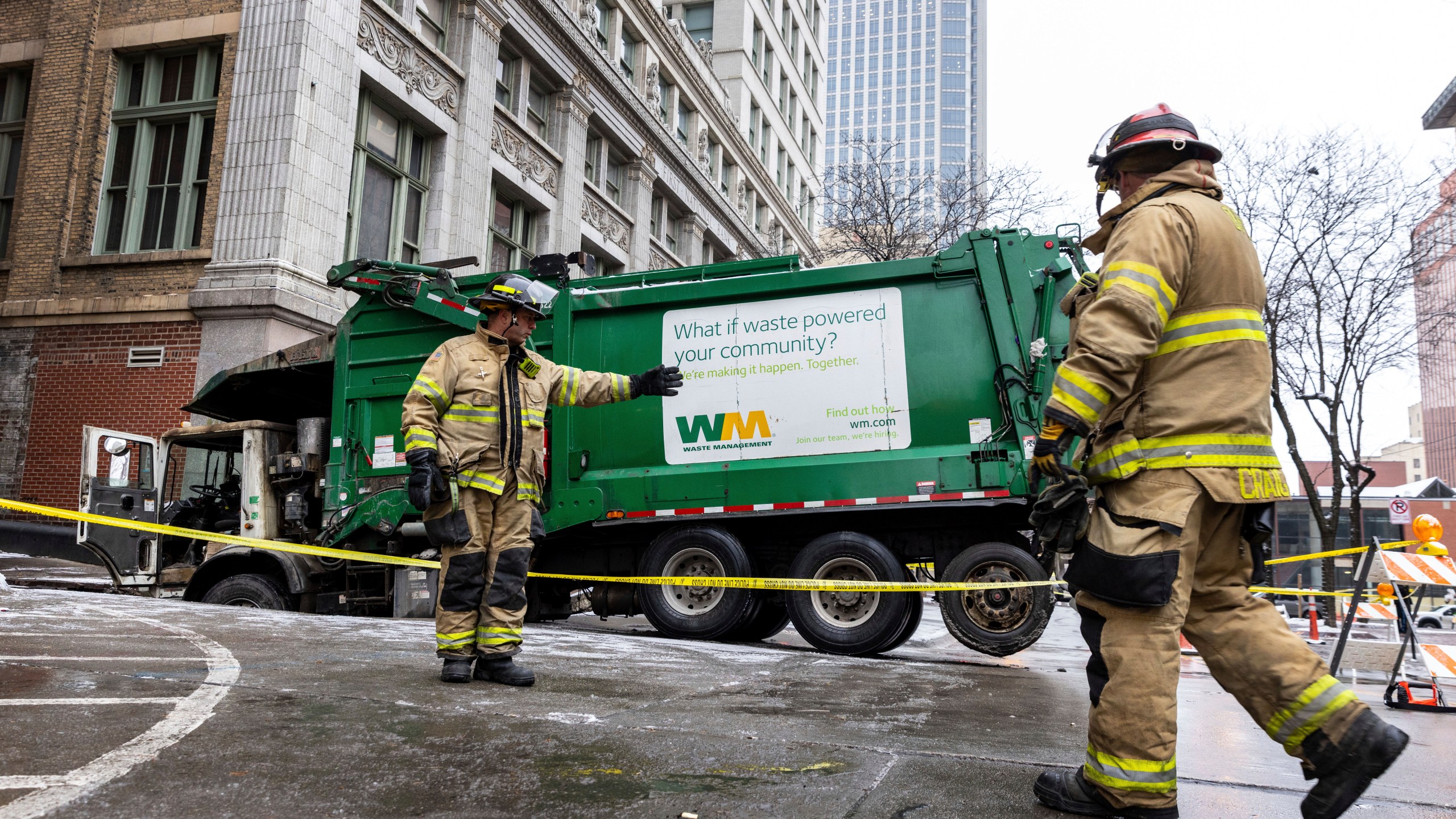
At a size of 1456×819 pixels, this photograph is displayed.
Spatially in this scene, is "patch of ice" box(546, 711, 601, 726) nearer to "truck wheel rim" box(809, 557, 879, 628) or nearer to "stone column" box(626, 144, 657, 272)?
"truck wheel rim" box(809, 557, 879, 628)

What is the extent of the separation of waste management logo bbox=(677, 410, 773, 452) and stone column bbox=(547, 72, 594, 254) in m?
12.7

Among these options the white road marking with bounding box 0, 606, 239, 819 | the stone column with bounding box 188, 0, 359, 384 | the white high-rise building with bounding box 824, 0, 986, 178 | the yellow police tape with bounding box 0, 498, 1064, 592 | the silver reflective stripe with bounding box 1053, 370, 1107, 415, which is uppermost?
the white high-rise building with bounding box 824, 0, 986, 178

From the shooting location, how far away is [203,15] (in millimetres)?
13789

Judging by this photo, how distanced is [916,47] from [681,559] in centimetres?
15077

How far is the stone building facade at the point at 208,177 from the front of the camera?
42.5ft

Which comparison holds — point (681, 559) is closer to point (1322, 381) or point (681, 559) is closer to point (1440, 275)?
point (1322, 381)

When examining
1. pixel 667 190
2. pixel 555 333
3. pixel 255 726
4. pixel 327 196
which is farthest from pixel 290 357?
pixel 667 190

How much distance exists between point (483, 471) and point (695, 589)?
136 inches

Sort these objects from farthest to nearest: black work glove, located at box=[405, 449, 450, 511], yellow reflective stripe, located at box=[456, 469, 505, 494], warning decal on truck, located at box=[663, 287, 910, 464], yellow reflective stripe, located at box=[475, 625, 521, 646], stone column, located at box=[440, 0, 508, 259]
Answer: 1. stone column, located at box=[440, 0, 508, 259]
2. warning decal on truck, located at box=[663, 287, 910, 464]
3. yellow reflective stripe, located at box=[456, 469, 505, 494]
4. yellow reflective stripe, located at box=[475, 625, 521, 646]
5. black work glove, located at box=[405, 449, 450, 511]

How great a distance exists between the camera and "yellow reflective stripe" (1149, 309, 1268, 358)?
2715 mm

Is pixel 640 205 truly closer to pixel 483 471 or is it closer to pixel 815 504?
pixel 815 504

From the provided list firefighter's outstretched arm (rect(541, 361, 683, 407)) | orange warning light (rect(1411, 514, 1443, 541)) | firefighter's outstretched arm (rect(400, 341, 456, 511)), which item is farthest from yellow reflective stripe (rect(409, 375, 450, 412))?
orange warning light (rect(1411, 514, 1443, 541))

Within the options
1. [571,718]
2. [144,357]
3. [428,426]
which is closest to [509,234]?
[144,357]

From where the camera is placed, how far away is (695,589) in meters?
7.60
